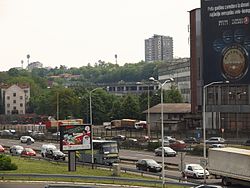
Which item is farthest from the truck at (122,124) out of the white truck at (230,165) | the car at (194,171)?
the white truck at (230,165)

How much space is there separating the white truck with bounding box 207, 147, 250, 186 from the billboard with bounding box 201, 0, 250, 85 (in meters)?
53.9

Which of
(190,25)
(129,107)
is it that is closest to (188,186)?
(190,25)

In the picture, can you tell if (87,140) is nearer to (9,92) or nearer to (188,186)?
(188,186)

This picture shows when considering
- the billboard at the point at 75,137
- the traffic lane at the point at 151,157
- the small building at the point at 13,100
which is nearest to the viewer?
the billboard at the point at 75,137

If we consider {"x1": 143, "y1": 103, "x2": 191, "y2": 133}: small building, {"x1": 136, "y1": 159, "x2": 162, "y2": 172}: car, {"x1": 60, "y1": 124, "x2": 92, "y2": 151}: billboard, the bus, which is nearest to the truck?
{"x1": 143, "y1": 103, "x2": 191, "y2": 133}: small building

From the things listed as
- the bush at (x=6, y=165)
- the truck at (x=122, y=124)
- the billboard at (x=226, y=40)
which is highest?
the billboard at (x=226, y=40)

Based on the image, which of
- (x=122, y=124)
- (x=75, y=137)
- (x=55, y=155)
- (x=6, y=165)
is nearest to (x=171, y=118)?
(x=122, y=124)

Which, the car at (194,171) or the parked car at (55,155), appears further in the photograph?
the parked car at (55,155)

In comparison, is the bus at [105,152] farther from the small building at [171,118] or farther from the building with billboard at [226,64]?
the small building at [171,118]

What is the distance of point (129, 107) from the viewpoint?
136875 millimetres

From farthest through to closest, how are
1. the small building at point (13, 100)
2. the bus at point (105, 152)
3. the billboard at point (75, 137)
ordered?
the small building at point (13, 100) < the bus at point (105, 152) < the billboard at point (75, 137)

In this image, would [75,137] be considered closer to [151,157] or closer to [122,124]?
[151,157]

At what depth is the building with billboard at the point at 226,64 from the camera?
97188 mm

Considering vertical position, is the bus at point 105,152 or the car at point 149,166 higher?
the bus at point 105,152
